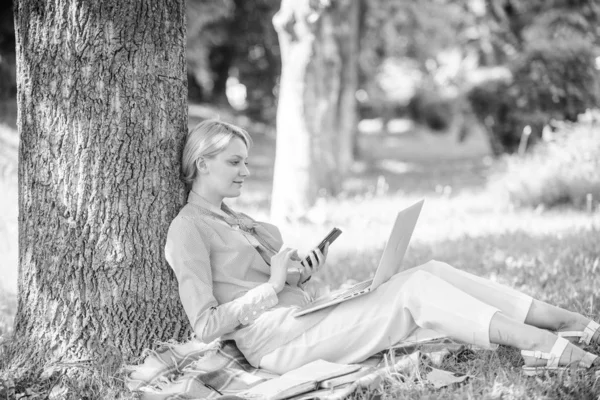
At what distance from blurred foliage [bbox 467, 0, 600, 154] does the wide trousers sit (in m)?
10.4

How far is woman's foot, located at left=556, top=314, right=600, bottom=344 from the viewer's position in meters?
3.17

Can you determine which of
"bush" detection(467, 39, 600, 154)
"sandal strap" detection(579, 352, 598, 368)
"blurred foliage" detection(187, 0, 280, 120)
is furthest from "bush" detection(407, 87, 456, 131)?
"sandal strap" detection(579, 352, 598, 368)

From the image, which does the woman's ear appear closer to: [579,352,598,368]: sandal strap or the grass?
the grass

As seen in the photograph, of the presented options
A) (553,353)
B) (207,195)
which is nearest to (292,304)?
(207,195)

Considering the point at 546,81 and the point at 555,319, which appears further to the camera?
the point at 546,81

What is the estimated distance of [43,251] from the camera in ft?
11.2

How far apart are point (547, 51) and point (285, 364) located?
11987 mm

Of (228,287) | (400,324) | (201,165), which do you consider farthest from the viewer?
(201,165)

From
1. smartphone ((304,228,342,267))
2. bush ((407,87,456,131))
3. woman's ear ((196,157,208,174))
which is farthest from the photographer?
bush ((407,87,456,131))

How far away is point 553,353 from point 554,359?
25 mm

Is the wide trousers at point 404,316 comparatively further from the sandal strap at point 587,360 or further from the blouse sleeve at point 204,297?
the sandal strap at point 587,360

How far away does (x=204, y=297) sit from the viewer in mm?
Result: 3109

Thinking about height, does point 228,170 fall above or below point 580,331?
above

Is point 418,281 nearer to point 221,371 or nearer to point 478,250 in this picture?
point 221,371
